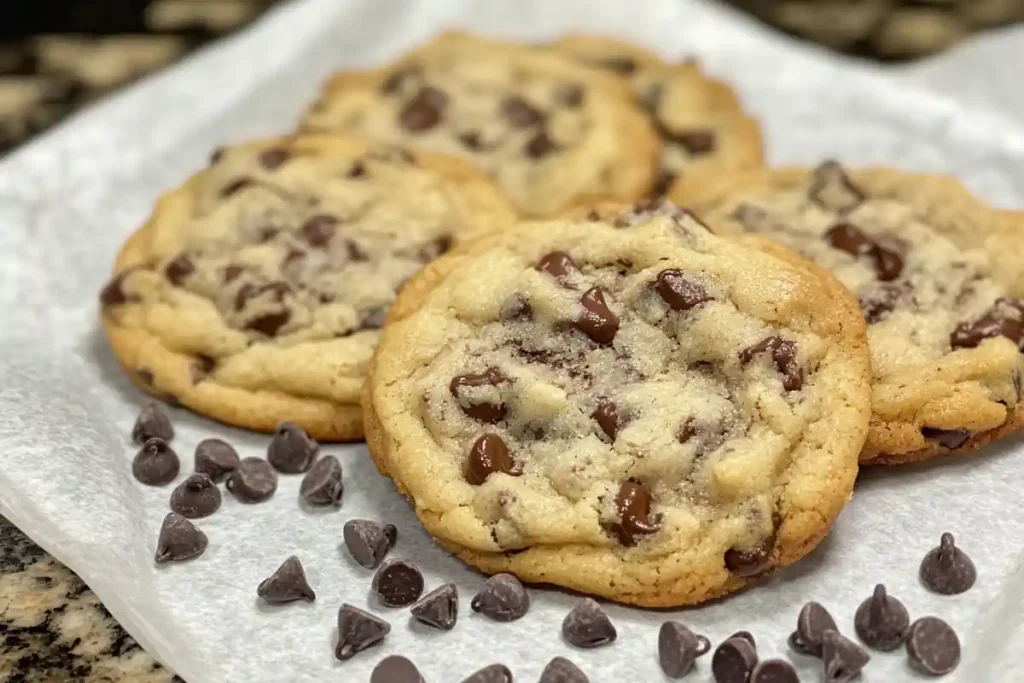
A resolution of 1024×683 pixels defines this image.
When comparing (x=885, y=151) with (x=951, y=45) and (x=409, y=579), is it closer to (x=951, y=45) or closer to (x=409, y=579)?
(x=951, y=45)

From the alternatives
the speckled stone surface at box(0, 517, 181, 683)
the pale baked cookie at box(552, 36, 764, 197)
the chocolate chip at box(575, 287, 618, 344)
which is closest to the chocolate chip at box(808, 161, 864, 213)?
the pale baked cookie at box(552, 36, 764, 197)

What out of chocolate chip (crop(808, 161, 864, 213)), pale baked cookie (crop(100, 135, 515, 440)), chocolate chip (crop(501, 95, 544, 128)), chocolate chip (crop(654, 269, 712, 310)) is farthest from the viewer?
chocolate chip (crop(501, 95, 544, 128))

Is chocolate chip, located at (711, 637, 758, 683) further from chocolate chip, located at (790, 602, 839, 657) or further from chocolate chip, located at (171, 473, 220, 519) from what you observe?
chocolate chip, located at (171, 473, 220, 519)

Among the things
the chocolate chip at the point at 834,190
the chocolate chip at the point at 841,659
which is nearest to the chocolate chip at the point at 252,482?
the chocolate chip at the point at 841,659

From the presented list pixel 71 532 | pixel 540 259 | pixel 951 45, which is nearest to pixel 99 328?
pixel 71 532

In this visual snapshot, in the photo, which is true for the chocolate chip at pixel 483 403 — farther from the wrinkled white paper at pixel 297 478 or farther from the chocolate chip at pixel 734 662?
the chocolate chip at pixel 734 662

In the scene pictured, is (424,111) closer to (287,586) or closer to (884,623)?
(287,586)

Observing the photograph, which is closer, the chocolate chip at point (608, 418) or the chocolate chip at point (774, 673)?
the chocolate chip at point (774, 673)
